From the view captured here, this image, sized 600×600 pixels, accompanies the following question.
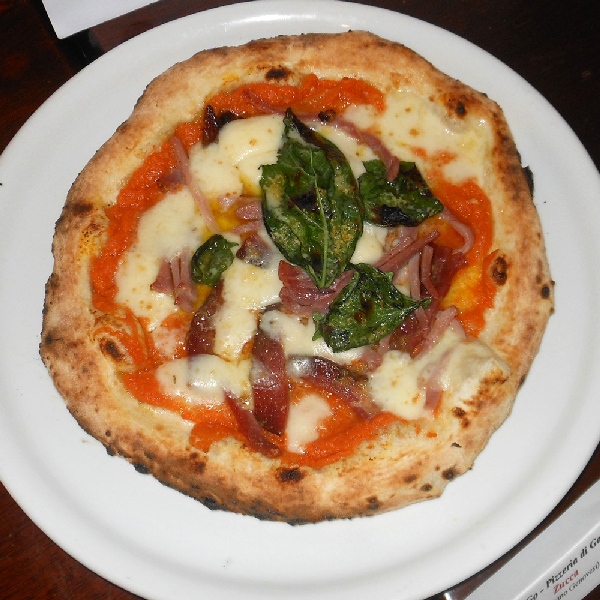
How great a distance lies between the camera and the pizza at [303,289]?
104 inches

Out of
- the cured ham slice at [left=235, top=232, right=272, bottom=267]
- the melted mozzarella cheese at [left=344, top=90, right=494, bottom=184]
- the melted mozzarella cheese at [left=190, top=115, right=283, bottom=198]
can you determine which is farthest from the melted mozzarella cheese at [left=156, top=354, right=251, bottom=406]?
the melted mozzarella cheese at [left=344, top=90, right=494, bottom=184]

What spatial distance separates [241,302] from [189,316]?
21 centimetres

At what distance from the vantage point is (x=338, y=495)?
2.61 metres

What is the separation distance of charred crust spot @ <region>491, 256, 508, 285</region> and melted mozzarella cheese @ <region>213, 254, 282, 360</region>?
0.78 metres

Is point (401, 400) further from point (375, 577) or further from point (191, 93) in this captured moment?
point (191, 93)

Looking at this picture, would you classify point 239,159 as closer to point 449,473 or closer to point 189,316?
point 189,316

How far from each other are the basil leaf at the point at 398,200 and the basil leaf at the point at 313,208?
6 centimetres

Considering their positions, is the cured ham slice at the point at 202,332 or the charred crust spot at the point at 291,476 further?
the cured ham slice at the point at 202,332

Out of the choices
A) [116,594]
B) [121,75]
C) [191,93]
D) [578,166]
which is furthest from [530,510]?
[121,75]

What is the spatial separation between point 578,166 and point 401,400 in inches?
47.6

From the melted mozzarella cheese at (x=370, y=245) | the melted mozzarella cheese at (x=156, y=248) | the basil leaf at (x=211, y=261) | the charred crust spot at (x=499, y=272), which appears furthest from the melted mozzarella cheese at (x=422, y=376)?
the melted mozzarella cheese at (x=156, y=248)

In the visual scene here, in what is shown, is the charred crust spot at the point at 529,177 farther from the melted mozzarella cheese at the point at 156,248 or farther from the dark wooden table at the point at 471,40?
the melted mozzarella cheese at the point at 156,248

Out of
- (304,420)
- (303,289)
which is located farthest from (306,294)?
(304,420)

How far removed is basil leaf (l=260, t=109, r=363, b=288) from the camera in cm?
269
